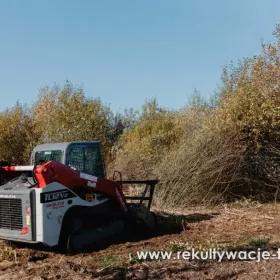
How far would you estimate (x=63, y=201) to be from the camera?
735 centimetres

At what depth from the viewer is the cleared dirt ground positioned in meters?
5.42

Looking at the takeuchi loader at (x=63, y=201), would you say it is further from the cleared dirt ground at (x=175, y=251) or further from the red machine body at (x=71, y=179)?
the cleared dirt ground at (x=175, y=251)

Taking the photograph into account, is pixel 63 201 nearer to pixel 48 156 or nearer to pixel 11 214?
pixel 11 214

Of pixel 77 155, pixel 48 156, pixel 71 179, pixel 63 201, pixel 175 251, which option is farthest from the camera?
pixel 48 156

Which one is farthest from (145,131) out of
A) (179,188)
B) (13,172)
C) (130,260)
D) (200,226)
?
(130,260)

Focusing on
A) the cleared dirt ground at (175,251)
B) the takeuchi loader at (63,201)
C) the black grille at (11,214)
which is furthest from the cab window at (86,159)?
the cleared dirt ground at (175,251)

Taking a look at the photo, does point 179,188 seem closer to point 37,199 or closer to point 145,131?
point 37,199

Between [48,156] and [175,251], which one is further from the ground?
[48,156]

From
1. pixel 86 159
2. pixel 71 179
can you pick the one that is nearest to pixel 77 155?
pixel 86 159

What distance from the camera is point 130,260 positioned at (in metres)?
6.25

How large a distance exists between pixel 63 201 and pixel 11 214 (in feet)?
3.08

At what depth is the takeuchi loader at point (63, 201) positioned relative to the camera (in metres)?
7.06

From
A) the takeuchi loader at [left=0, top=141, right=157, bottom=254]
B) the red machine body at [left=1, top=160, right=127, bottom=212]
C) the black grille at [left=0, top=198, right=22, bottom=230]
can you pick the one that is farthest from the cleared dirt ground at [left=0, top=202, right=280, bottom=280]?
the red machine body at [left=1, top=160, right=127, bottom=212]

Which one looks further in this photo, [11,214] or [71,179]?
[71,179]
